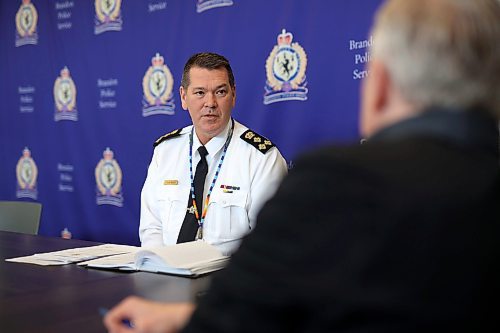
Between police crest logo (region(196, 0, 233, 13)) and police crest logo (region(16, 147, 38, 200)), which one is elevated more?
police crest logo (region(196, 0, 233, 13))

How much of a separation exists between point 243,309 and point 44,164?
4109 millimetres

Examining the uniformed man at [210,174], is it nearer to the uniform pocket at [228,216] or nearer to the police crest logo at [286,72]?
the uniform pocket at [228,216]

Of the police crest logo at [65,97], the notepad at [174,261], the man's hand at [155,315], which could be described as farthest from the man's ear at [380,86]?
the police crest logo at [65,97]

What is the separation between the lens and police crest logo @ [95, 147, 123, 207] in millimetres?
4039

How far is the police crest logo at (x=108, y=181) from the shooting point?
404cm

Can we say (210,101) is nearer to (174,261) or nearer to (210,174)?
(210,174)

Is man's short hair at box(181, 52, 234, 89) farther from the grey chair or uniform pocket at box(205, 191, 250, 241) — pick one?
the grey chair

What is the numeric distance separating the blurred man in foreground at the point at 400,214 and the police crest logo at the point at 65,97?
3789mm

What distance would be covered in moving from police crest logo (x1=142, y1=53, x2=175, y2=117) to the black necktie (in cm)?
101

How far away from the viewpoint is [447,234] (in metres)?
0.65

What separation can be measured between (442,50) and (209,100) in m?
2.15

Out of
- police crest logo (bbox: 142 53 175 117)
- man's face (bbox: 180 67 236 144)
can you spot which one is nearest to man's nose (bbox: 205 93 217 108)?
man's face (bbox: 180 67 236 144)

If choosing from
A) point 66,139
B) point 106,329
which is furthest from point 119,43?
point 106,329

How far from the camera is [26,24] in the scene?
4598 millimetres
